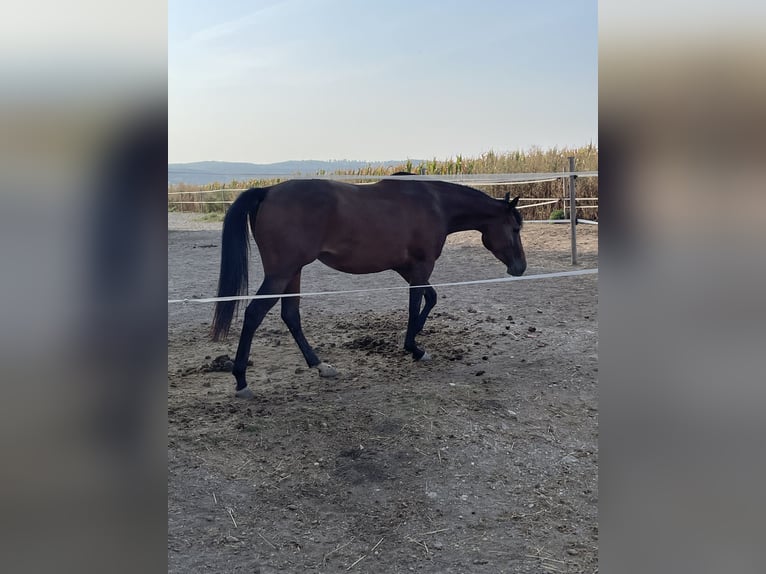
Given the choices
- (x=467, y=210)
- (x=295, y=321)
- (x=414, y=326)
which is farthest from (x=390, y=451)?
(x=467, y=210)

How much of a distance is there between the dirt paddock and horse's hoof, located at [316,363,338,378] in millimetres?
66

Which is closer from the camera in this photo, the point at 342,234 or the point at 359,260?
the point at 342,234

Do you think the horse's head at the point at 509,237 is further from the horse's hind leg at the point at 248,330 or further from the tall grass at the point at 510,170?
the tall grass at the point at 510,170

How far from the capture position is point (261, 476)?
9.23ft

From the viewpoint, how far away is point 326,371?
4.07 m

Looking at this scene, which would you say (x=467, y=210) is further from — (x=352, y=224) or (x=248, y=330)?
(x=248, y=330)

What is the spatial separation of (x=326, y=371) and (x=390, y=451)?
1142 millimetres

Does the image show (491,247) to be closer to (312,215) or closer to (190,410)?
(312,215)

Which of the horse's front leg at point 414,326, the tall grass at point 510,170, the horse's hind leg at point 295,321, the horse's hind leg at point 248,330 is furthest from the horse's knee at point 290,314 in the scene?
the tall grass at point 510,170

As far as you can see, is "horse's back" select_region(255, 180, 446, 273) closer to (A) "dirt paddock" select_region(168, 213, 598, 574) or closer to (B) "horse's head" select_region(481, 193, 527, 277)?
(B) "horse's head" select_region(481, 193, 527, 277)

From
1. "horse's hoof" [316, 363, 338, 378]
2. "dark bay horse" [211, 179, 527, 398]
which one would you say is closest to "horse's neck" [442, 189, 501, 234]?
"dark bay horse" [211, 179, 527, 398]

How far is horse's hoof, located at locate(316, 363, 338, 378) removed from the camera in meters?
4.07

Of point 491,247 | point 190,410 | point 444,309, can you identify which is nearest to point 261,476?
point 190,410

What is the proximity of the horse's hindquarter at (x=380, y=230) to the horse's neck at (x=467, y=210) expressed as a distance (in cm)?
14
